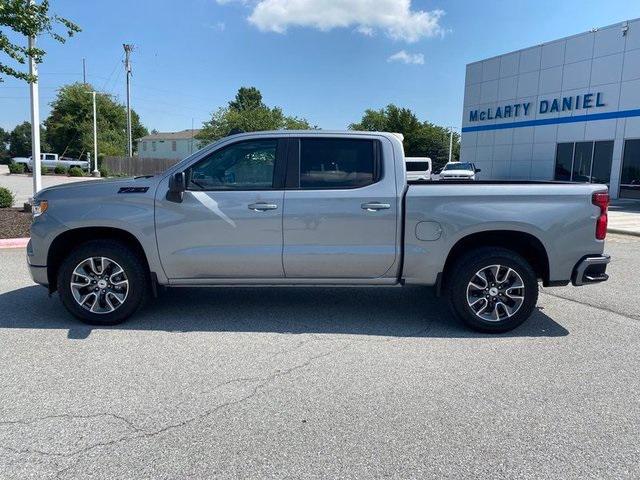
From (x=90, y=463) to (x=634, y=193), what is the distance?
2490 cm

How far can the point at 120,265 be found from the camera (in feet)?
16.5

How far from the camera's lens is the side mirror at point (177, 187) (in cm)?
489

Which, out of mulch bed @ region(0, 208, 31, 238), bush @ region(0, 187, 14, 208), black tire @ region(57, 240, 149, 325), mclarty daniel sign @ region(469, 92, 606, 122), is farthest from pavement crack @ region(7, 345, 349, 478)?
mclarty daniel sign @ region(469, 92, 606, 122)

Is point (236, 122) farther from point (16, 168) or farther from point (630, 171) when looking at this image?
point (630, 171)

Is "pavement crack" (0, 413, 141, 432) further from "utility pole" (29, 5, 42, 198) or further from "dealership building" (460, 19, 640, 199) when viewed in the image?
"dealership building" (460, 19, 640, 199)

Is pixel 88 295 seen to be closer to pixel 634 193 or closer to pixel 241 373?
pixel 241 373

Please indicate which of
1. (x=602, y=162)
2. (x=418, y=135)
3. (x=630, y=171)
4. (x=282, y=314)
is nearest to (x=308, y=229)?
(x=282, y=314)

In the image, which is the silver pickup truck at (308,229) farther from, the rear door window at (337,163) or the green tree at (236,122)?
the green tree at (236,122)

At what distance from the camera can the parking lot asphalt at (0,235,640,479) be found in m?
2.90

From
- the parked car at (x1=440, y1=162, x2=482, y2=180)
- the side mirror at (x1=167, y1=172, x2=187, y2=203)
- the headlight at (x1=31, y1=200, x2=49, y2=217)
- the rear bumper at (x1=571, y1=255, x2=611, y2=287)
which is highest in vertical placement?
the parked car at (x1=440, y1=162, x2=482, y2=180)

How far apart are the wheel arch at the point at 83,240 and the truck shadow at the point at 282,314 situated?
22.7 inches

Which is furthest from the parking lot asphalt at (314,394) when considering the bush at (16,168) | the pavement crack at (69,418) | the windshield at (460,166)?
the bush at (16,168)

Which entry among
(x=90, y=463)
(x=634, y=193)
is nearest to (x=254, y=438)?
(x=90, y=463)

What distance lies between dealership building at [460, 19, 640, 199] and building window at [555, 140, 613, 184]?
0.05 metres
